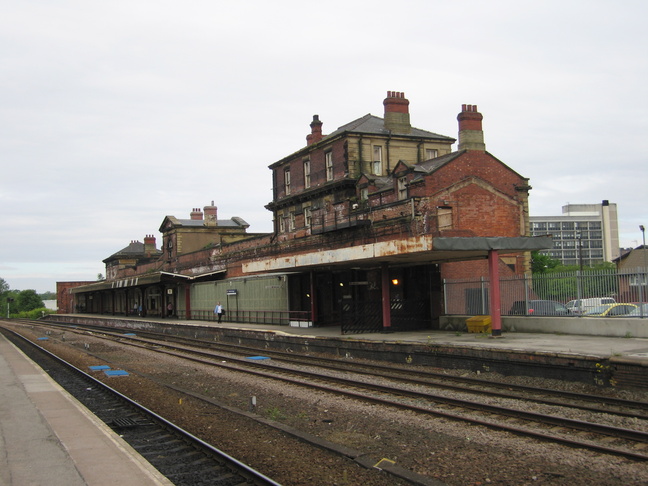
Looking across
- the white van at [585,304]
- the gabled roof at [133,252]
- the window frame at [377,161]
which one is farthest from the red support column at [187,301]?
the gabled roof at [133,252]

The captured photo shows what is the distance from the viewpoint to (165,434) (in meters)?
9.62

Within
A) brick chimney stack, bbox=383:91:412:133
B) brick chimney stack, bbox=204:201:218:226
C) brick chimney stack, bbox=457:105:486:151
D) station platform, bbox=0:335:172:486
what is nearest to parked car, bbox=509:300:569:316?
brick chimney stack, bbox=457:105:486:151

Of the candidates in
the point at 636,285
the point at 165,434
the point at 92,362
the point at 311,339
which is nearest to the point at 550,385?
the point at 636,285

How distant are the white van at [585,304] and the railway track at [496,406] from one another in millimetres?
6723

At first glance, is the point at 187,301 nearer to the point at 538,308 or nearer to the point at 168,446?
the point at 538,308

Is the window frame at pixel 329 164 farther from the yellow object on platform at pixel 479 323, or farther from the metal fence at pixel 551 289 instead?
the yellow object on platform at pixel 479 323

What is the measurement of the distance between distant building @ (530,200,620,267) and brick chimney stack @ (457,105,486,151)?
11298cm

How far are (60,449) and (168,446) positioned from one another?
4.93 ft

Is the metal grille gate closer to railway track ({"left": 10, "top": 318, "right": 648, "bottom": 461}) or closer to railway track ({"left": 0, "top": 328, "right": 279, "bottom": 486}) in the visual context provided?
railway track ({"left": 10, "top": 318, "right": 648, "bottom": 461})

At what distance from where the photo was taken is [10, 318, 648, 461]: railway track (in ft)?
27.6

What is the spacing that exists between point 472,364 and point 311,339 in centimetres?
847

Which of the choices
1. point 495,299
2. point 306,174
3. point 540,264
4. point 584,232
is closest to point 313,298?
point 495,299

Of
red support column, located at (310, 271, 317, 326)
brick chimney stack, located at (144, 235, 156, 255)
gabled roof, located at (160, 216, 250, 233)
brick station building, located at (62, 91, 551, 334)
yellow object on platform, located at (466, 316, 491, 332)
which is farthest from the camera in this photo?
brick chimney stack, located at (144, 235, 156, 255)

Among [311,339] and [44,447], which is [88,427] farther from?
[311,339]
